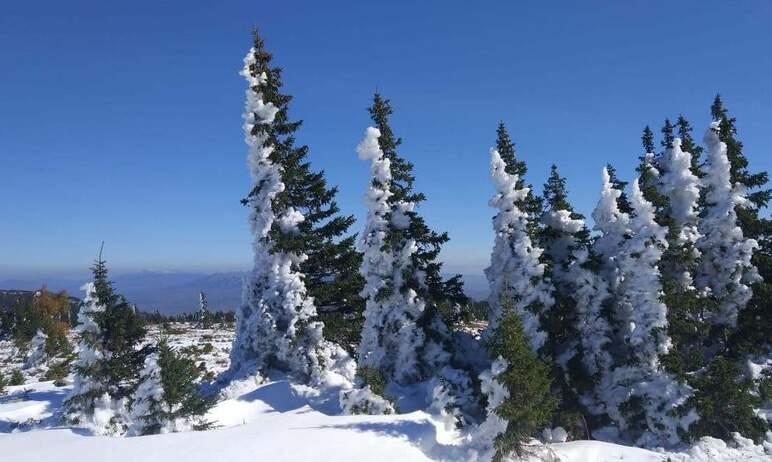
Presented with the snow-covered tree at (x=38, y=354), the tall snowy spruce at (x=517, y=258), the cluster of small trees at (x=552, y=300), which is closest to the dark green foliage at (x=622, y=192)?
the cluster of small trees at (x=552, y=300)

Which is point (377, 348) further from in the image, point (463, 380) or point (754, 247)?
point (754, 247)

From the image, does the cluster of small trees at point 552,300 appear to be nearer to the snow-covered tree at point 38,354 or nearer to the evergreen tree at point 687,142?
the evergreen tree at point 687,142

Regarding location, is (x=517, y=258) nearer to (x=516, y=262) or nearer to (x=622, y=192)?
(x=516, y=262)

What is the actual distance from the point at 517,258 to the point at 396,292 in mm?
5412

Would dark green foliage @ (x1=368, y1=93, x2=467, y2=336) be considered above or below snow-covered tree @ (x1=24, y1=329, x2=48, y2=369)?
above

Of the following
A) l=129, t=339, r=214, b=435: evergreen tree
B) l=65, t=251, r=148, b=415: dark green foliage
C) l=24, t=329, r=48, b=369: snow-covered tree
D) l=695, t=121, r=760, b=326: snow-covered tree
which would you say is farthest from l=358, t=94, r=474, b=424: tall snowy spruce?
l=24, t=329, r=48, b=369: snow-covered tree

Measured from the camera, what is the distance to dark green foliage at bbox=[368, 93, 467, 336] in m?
22.3

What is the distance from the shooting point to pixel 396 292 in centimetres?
2200

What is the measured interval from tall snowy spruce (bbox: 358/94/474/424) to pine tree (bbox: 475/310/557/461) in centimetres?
539

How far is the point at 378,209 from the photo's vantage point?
2223 centimetres

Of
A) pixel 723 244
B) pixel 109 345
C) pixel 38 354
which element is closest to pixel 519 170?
pixel 723 244

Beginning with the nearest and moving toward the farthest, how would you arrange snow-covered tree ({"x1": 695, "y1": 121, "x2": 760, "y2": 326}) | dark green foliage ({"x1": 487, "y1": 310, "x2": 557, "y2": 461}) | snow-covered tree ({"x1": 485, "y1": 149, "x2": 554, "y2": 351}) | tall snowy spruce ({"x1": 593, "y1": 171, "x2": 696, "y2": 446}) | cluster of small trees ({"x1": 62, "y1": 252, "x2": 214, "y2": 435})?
dark green foliage ({"x1": 487, "y1": 310, "x2": 557, "y2": 461}) < tall snowy spruce ({"x1": 593, "y1": 171, "x2": 696, "y2": 446}) < snow-covered tree ({"x1": 485, "y1": 149, "x2": 554, "y2": 351}) < cluster of small trees ({"x1": 62, "y1": 252, "x2": 214, "y2": 435}) < snow-covered tree ({"x1": 695, "y1": 121, "x2": 760, "y2": 326})

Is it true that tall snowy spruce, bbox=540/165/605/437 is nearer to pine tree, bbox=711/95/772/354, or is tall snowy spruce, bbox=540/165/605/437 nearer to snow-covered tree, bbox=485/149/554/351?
snow-covered tree, bbox=485/149/554/351

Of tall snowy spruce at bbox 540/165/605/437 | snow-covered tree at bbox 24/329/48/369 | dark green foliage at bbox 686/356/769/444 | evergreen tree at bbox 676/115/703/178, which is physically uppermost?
evergreen tree at bbox 676/115/703/178
